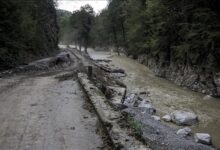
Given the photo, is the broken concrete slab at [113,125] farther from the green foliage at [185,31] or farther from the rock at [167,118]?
the green foliage at [185,31]

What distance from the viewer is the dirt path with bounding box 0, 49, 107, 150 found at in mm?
6414

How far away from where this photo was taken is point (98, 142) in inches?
257

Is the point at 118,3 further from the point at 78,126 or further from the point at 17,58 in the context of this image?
the point at 78,126

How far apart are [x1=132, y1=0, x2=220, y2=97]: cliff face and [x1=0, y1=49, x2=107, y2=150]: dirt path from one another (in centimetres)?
1095

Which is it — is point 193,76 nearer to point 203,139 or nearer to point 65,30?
point 203,139

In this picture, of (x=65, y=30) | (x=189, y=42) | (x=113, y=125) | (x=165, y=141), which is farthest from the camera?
Answer: (x=65, y=30)

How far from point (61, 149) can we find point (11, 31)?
15509 millimetres

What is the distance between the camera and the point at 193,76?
73.3ft

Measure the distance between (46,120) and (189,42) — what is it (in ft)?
55.2

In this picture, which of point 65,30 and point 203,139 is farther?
point 65,30

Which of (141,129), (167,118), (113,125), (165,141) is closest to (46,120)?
(113,125)

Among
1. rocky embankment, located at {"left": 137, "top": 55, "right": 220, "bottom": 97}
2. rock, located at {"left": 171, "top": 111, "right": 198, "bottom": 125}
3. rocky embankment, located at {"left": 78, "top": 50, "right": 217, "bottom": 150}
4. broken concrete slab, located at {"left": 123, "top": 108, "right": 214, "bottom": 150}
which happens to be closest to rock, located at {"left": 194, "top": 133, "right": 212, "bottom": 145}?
rocky embankment, located at {"left": 78, "top": 50, "right": 217, "bottom": 150}

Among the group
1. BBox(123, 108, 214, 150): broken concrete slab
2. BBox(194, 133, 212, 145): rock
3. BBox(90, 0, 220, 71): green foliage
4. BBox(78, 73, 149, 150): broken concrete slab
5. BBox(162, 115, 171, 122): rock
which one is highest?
BBox(90, 0, 220, 71): green foliage

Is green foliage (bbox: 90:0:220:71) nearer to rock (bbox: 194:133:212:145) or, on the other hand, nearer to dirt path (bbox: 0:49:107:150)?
rock (bbox: 194:133:212:145)
